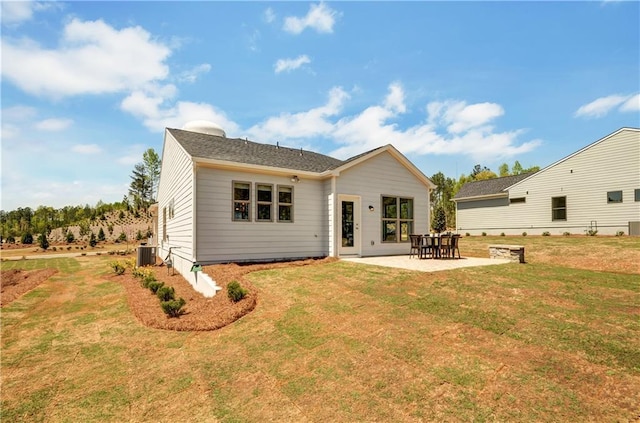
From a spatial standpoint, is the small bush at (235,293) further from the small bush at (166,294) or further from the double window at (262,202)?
the double window at (262,202)

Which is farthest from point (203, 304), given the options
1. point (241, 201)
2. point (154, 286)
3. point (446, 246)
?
point (446, 246)

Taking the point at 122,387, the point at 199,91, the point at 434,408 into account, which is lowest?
the point at 122,387

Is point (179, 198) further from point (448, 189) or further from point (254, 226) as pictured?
point (448, 189)

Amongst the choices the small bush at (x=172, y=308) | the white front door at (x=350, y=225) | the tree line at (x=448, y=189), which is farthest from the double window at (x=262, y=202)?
the tree line at (x=448, y=189)

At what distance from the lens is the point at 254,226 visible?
10852 mm

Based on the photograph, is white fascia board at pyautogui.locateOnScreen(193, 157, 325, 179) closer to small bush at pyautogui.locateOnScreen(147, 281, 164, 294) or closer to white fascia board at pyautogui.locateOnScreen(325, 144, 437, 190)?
white fascia board at pyautogui.locateOnScreen(325, 144, 437, 190)

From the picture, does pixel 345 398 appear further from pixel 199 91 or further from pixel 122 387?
pixel 199 91

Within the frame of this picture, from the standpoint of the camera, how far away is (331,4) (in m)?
9.46

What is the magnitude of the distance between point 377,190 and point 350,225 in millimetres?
2012

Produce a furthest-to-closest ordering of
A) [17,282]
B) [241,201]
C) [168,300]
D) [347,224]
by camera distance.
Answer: [347,224] < [17,282] < [241,201] < [168,300]

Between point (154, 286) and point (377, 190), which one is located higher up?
point (377, 190)

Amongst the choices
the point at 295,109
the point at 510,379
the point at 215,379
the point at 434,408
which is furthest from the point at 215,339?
the point at 295,109

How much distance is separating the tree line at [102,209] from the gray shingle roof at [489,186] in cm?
4164

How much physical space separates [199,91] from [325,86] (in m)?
5.20
